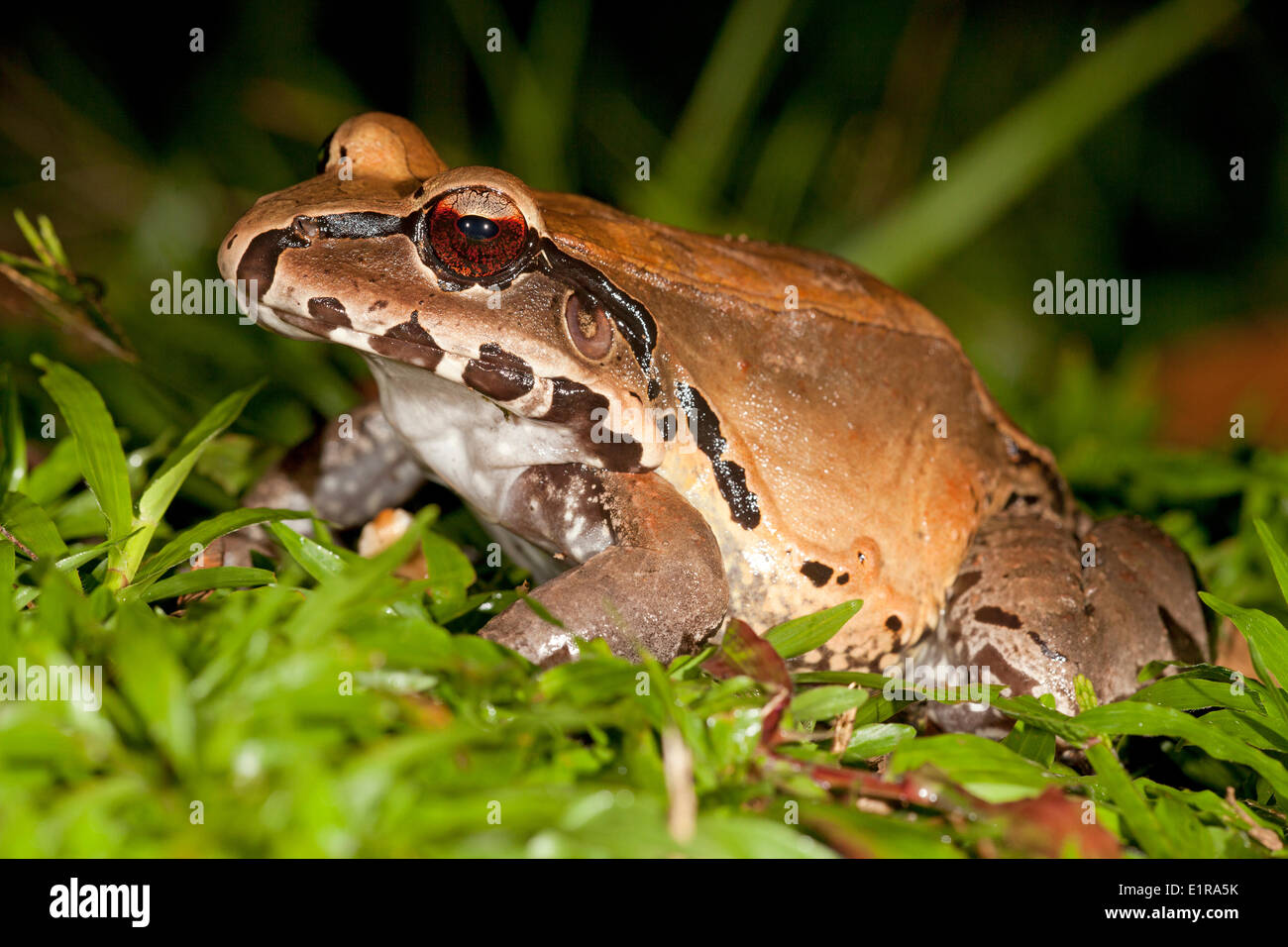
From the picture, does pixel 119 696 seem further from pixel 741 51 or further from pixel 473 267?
pixel 741 51

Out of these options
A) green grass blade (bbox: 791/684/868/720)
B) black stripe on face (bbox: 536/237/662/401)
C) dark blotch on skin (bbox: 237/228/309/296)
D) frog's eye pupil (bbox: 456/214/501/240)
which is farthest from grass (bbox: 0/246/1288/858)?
frog's eye pupil (bbox: 456/214/501/240)

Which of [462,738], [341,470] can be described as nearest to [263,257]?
[341,470]

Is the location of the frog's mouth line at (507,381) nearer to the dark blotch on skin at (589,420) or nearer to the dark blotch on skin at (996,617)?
the dark blotch on skin at (589,420)

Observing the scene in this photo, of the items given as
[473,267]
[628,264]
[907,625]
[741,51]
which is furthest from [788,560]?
[741,51]

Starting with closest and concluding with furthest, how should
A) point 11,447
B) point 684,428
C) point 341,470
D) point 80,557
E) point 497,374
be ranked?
point 80,557 → point 497,374 → point 684,428 → point 11,447 → point 341,470

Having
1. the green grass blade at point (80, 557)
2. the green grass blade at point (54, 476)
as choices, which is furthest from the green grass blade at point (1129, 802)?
the green grass blade at point (54, 476)

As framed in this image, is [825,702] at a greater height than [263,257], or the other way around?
[263,257]

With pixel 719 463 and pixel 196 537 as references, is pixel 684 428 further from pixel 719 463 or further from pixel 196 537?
pixel 196 537
